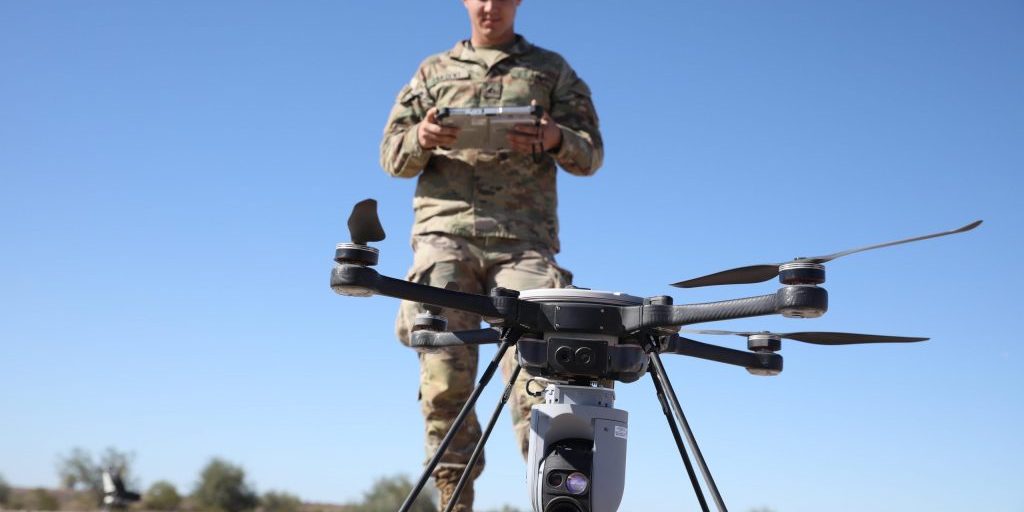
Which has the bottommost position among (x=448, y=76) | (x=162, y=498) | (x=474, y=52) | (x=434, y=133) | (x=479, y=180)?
(x=162, y=498)

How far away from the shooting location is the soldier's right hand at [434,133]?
444cm

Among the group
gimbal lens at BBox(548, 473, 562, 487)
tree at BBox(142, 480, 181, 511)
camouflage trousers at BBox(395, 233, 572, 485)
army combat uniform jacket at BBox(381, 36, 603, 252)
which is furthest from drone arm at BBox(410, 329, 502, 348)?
tree at BBox(142, 480, 181, 511)

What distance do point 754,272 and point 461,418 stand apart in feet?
2.33

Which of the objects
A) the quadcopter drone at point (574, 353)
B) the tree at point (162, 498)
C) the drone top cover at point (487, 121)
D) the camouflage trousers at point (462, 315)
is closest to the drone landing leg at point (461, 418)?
the quadcopter drone at point (574, 353)

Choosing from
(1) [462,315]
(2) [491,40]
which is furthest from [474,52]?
(1) [462,315]

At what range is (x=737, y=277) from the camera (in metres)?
2.27

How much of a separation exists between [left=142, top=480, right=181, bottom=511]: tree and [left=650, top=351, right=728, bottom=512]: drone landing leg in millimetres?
8410

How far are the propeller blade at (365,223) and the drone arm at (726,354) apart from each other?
75cm

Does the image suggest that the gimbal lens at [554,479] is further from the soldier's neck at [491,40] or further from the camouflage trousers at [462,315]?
the soldier's neck at [491,40]

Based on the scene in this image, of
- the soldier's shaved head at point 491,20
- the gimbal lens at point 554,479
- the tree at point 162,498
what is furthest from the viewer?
the tree at point 162,498

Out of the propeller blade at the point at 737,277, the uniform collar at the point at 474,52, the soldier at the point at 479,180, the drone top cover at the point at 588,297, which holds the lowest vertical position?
the drone top cover at the point at 588,297

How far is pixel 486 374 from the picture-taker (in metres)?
2.13

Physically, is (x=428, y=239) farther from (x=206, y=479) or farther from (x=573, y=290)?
(x=206, y=479)

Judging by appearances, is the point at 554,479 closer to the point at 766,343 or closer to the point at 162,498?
the point at 766,343
